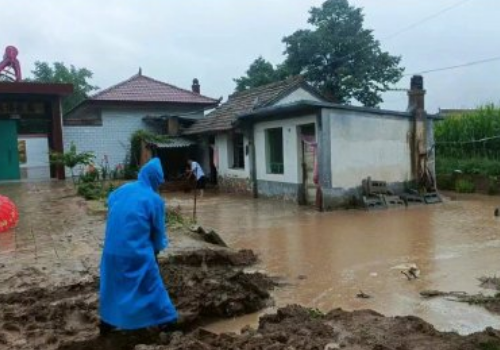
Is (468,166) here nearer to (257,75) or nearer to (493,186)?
(493,186)

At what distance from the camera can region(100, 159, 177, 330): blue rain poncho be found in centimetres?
425

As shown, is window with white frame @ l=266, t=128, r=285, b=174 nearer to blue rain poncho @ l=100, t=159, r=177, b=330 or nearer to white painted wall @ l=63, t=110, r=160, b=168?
white painted wall @ l=63, t=110, r=160, b=168

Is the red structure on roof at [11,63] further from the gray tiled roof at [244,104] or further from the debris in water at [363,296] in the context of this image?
the debris in water at [363,296]

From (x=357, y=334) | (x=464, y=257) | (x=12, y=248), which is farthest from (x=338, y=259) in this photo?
(x=12, y=248)

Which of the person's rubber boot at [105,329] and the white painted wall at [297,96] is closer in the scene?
the person's rubber boot at [105,329]

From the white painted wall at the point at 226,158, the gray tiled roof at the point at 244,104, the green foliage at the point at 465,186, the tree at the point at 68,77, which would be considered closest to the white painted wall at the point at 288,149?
the white painted wall at the point at 226,158

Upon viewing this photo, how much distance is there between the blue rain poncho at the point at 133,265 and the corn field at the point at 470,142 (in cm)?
1721

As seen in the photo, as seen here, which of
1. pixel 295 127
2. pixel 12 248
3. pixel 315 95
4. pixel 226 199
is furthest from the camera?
pixel 315 95

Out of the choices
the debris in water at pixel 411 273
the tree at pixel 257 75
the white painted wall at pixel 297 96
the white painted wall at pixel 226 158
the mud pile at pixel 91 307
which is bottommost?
the debris in water at pixel 411 273

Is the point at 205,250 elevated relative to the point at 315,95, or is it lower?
lower

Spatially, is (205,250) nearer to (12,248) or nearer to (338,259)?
(338,259)

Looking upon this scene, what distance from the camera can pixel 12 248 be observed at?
815cm

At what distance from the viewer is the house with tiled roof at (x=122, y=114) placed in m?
24.4

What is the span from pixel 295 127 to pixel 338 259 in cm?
859
